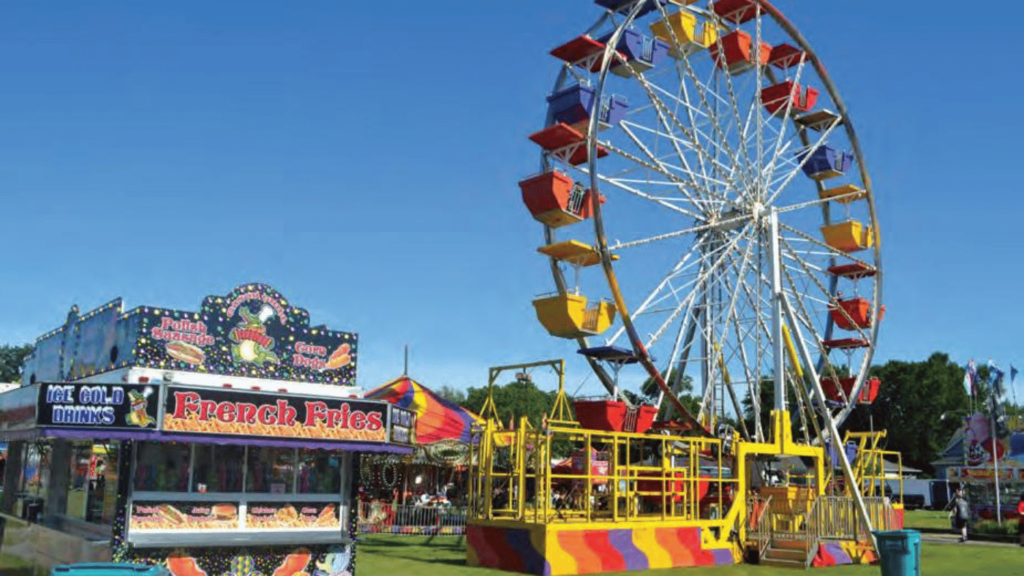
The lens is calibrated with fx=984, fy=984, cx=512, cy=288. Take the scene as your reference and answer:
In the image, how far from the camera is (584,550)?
17.4 metres

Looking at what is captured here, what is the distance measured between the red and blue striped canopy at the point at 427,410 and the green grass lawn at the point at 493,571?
529 centimetres

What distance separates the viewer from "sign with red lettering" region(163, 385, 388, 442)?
12891 mm

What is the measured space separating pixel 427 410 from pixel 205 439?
17874mm

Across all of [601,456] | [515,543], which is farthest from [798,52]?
[515,543]

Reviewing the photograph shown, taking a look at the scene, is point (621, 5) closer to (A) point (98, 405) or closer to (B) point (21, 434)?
(A) point (98, 405)

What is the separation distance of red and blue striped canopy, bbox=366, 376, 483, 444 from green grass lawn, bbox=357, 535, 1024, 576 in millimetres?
5291

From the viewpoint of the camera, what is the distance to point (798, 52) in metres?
26.7

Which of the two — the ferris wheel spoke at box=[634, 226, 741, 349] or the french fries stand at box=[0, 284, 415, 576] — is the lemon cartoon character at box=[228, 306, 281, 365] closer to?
the french fries stand at box=[0, 284, 415, 576]

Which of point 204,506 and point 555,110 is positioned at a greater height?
point 555,110

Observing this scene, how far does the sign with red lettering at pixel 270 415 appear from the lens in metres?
12.9

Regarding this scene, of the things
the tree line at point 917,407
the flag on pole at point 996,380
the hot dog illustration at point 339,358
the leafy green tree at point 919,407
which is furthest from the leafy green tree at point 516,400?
the hot dog illustration at point 339,358

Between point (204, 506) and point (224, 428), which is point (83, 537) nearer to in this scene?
point (204, 506)

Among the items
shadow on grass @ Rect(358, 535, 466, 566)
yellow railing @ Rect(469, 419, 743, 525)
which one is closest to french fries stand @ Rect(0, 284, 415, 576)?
yellow railing @ Rect(469, 419, 743, 525)

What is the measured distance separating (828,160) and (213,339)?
60.9 ft
